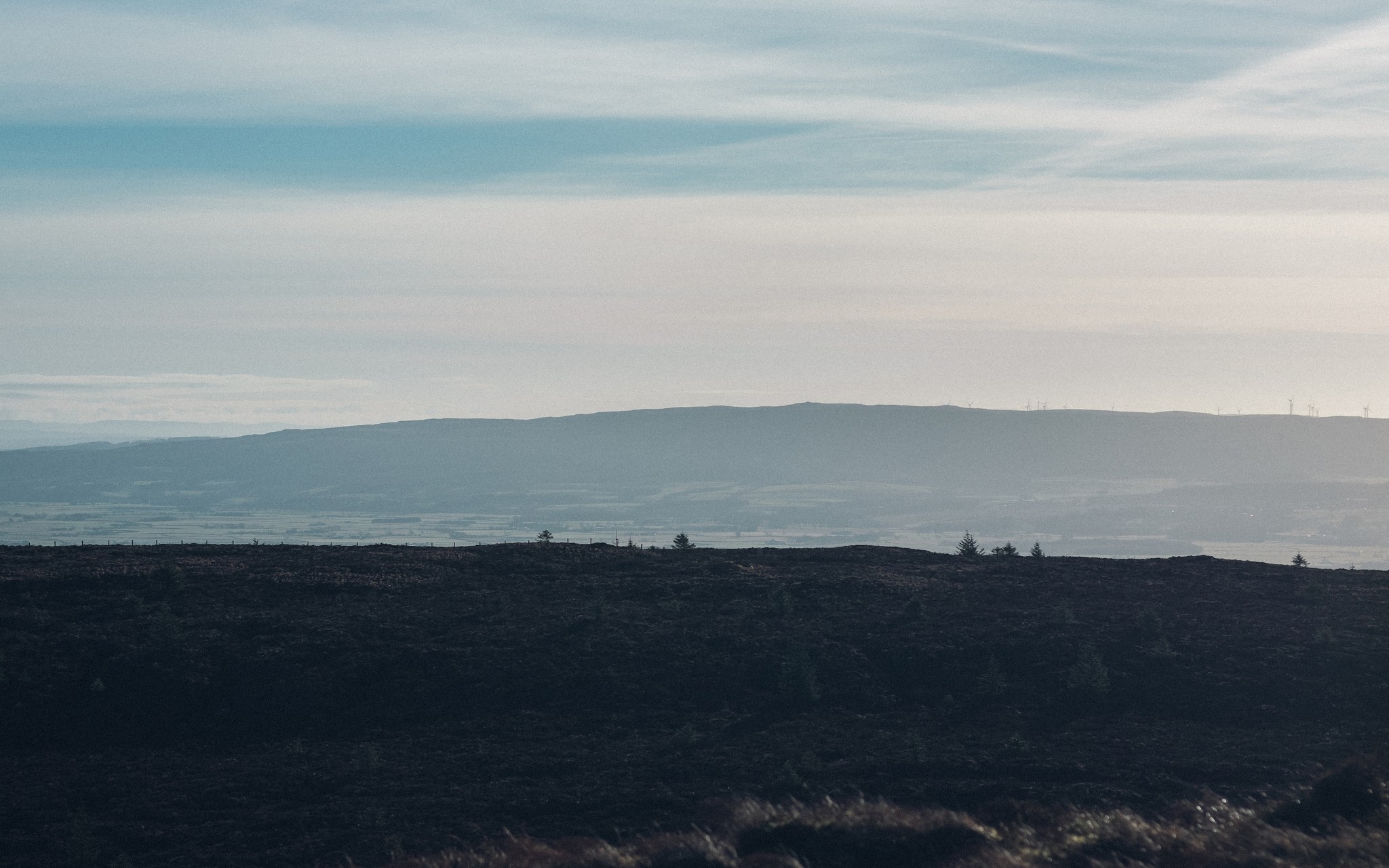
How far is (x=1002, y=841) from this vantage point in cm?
1959

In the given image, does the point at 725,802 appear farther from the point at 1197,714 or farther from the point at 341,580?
the point at 341,580

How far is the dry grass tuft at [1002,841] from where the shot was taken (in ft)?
61.3

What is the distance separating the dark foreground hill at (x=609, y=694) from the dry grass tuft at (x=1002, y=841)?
121cm

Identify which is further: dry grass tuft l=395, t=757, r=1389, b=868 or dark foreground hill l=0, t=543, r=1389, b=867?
dark foreground hill l=0, t=543, r=1389, b=867

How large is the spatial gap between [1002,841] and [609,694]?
12289 millimetres

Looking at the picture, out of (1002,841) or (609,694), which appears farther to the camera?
(609,694)

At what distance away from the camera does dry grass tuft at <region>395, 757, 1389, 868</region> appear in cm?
1867

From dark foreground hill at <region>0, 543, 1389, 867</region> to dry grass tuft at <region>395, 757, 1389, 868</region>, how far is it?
1.21 metres

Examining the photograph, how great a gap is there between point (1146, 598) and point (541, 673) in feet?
61.6

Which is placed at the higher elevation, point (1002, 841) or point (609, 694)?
point (609, 694)

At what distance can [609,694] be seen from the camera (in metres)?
29.6

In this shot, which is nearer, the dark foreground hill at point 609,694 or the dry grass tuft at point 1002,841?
the dry grass tuft at point 1002,841

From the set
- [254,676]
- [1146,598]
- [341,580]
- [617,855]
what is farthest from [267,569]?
[1146,598]

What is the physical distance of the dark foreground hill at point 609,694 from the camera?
22859 millimetres
